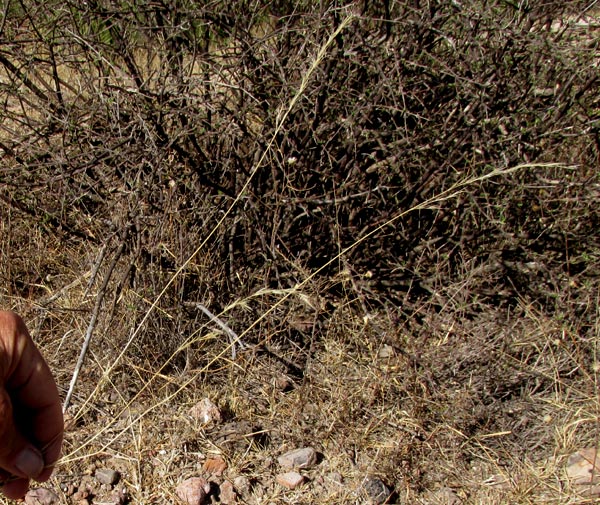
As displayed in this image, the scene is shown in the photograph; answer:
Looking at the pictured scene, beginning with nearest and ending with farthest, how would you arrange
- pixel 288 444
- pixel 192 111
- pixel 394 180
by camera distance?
pixel 288 444 → pixel 192 111 → pixel 394 180

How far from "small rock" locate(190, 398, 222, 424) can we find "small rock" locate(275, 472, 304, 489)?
362 mm

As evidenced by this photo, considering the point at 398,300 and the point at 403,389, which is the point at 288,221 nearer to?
the point at 398,300

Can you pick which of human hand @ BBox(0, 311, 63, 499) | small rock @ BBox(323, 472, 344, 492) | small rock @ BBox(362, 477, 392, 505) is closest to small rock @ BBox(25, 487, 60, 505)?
small rock @ BBox(323, 472, 344, 492)

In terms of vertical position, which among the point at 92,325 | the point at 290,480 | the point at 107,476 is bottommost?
the point at 290,480

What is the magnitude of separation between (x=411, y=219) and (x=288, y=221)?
1.89 ft

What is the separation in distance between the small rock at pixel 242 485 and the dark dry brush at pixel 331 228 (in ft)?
0.15

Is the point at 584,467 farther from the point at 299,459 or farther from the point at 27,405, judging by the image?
the point at 27,405

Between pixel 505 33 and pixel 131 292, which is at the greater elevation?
pixel 505 33

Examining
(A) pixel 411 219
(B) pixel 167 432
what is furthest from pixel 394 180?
(B) pixel 167 432

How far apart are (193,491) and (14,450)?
4.77 feet

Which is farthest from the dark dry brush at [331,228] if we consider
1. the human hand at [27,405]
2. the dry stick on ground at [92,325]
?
the human hand at [27,405]

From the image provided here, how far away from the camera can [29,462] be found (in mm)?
1219

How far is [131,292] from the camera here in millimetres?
2949

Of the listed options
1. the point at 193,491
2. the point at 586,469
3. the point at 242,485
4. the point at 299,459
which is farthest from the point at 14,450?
the point at 586,469
